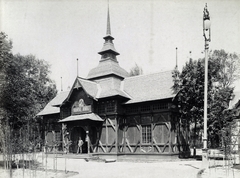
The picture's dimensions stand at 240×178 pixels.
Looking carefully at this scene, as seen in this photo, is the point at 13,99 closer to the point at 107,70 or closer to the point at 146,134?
the point at 146,134

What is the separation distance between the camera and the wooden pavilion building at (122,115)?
23.4 meters

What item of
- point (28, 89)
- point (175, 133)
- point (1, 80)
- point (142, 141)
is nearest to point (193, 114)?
point (175, 133)

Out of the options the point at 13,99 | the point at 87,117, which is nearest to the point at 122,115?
the point at 87,117

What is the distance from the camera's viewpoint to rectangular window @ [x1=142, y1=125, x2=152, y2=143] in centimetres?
2410

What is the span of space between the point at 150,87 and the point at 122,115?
3991 millimetres

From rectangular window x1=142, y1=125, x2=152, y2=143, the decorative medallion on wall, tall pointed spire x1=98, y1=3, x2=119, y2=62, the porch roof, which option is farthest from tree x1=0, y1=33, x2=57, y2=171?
tall pointed spire x1=98, y1=3, x2=119, y2=62

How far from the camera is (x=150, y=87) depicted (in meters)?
26.1

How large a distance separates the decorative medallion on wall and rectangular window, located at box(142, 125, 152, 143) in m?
6.06

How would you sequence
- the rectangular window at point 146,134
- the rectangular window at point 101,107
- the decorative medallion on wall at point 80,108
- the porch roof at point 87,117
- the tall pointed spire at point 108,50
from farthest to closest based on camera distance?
the tall pointed spire at point 108,50 < the decorative medallion on wall at point 80,108 < the rectangular window at point 101,107 < the porch roof at point 87,117 < the rectangular window at point 146,134

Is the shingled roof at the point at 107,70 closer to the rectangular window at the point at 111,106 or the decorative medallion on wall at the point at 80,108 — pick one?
the decorative medallion on wall at the point at 80,108

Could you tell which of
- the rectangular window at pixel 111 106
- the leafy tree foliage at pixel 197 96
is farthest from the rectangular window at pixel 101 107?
the leafy tree foliage at pixel 197 96

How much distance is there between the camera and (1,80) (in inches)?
624

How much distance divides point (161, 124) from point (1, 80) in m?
13.9

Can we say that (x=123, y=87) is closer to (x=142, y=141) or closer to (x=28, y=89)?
(x=142, y=141)
